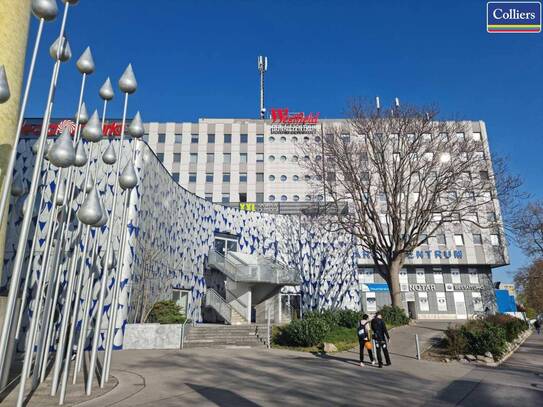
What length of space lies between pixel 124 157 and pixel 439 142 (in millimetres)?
16521

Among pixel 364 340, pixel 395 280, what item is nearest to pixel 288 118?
pixel 395 280

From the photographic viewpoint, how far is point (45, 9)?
5.36 m

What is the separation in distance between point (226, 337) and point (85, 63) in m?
12.8

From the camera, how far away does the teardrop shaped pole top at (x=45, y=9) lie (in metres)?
5.33

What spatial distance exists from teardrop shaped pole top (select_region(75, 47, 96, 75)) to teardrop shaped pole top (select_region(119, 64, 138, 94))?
0.57 metres

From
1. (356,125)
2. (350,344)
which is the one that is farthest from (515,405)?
(356,125)

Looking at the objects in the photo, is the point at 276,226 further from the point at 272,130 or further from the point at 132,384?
the point at 272,130

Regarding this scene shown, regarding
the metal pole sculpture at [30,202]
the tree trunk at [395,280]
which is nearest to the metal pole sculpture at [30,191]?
the metal pole sculpture at [30,202]

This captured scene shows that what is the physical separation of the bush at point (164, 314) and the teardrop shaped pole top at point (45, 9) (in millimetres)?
12892

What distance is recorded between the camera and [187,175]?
1954 inches

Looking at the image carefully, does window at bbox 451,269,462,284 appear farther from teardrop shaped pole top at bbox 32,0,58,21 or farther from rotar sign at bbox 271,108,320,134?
teardrop shaped pole top at bbox 32,0,58,21

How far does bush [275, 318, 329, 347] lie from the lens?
14391 mm

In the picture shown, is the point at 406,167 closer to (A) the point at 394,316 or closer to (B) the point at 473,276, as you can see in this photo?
(A) the point at 394,316

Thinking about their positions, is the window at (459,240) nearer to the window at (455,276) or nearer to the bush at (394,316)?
the window at (455,276)
